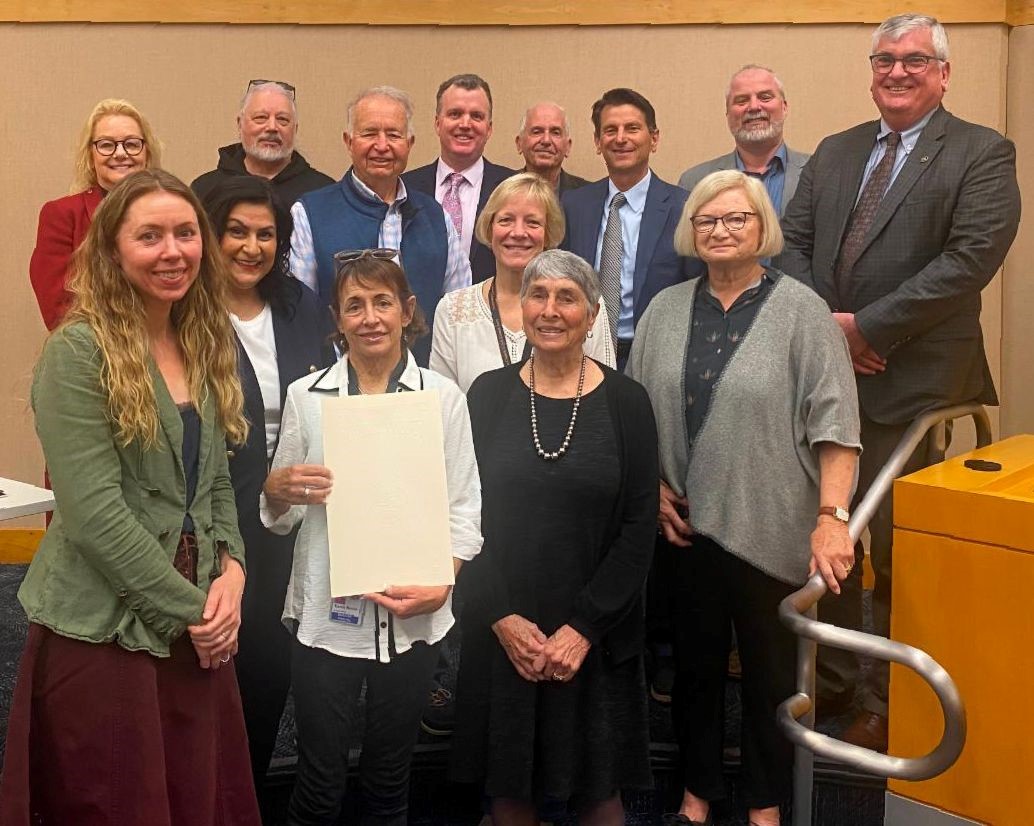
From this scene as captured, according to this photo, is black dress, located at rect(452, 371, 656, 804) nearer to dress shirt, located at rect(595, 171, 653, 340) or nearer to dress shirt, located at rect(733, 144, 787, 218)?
dress shirt, located at rect(595, 171, 653, 340)

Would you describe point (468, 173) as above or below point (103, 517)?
above

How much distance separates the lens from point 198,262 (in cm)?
193

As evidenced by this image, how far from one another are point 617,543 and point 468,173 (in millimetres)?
1494

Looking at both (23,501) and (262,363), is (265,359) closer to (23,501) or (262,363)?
(262,363)

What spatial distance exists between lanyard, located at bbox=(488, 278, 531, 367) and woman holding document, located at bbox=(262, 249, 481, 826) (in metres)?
0.32

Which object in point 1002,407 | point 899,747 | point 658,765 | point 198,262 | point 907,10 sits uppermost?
point 907,10

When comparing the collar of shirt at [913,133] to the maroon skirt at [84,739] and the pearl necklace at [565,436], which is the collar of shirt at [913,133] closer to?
the pearl necklace at [565,436]

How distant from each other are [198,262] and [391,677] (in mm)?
927

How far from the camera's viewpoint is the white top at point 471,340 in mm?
2646

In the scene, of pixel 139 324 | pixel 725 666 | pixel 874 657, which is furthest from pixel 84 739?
pixel 725 666

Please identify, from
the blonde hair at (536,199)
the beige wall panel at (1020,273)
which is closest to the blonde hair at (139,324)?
the blonde hair at (536,199)

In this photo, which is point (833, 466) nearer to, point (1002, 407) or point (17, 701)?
point (17, 701)

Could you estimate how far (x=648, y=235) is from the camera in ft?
10.2

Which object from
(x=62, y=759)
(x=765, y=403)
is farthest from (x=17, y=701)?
(x=765, y=403)
